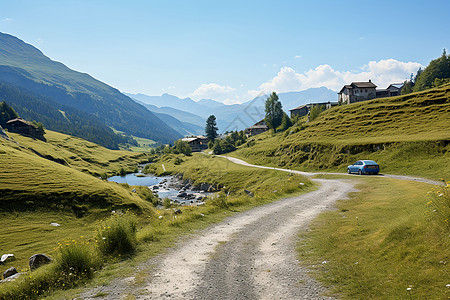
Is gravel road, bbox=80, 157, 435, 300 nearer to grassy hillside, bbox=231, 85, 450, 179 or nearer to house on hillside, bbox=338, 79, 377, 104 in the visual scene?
grassy hillside, bbox=231, 85, 450, 179

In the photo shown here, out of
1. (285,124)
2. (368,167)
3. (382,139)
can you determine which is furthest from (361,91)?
(368,167)

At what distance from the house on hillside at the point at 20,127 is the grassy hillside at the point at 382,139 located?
116709 mm

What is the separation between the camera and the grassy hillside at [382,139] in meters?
43.2

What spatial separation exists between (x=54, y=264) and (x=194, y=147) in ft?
570

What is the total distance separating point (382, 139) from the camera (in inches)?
2180

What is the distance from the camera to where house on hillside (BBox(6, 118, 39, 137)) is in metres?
126

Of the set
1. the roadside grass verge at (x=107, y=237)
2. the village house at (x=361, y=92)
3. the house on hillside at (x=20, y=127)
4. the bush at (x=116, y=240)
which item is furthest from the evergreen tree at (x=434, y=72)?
the house on hillside at (x=20, y=127)

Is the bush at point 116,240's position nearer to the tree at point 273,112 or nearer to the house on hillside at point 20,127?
the tree at point 273,112

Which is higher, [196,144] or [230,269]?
[230,269]

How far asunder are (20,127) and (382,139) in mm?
155413

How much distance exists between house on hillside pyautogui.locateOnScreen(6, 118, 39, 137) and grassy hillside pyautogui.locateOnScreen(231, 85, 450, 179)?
116709 mm

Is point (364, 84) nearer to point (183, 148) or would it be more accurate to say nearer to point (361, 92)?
point (361, 92)

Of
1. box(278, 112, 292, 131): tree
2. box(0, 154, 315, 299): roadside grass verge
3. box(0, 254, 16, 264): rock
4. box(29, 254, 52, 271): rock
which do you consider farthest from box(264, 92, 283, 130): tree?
box(29, 254, 52, 271): rock

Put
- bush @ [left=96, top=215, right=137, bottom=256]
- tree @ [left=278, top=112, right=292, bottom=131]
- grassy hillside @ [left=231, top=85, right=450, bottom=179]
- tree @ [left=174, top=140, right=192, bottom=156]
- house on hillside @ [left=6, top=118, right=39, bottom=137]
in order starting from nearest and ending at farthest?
bush @ [left=96, top=215, right=137, bottom=256]
grassy hillside @ [left=231, top=85, right=450, bottom=179]
house on hillside @ [left=6, top=118, right=39, bottom=137]
tree @ [left=278, top=112, right=292, bottom=131]
tree @ [left=174, top=140, right=192, bottom=156]
